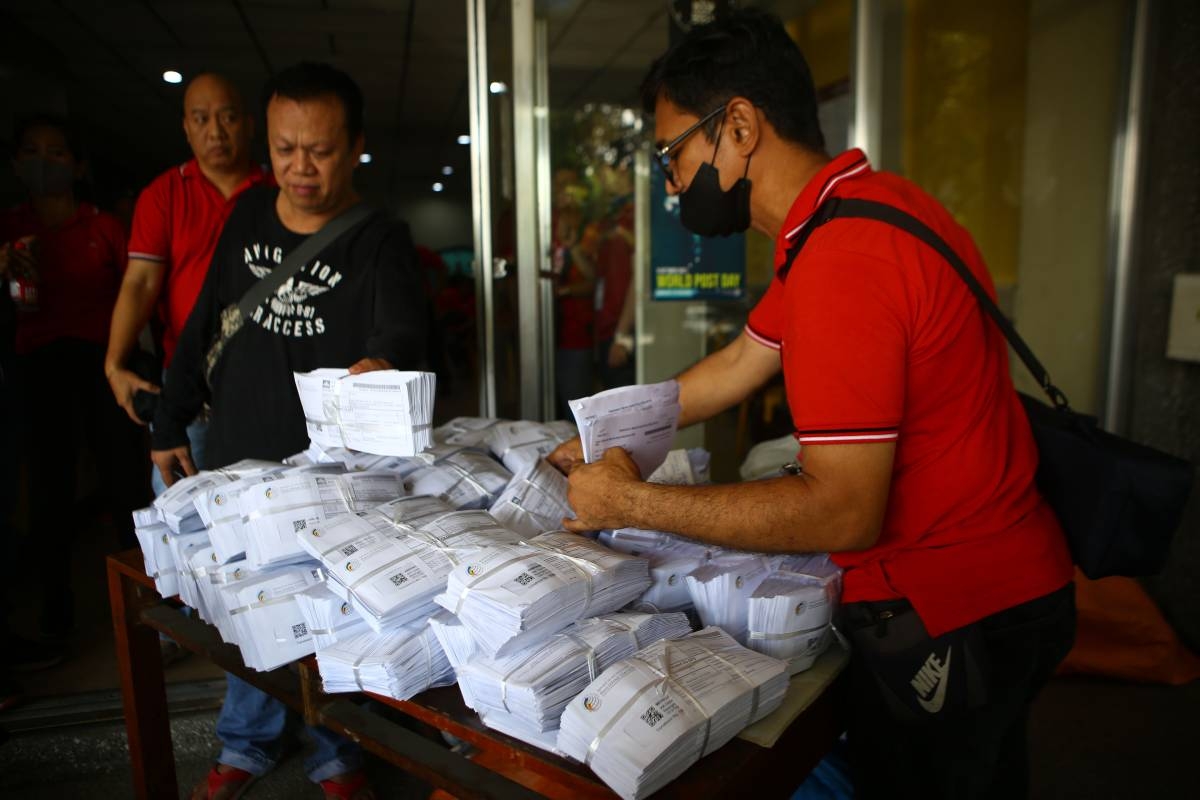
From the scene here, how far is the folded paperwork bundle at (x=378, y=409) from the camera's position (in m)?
1.39

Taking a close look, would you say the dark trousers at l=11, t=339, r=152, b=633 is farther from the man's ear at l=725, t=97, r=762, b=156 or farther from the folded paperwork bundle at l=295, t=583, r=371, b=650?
the man's ear at l=725, t=97, r=762, b=156

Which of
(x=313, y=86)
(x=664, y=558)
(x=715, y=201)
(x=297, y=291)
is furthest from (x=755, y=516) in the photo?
(x=313, y=86)

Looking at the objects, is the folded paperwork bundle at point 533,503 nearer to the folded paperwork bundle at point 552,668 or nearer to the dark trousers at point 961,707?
the folded paperwork bundle at point 552,668

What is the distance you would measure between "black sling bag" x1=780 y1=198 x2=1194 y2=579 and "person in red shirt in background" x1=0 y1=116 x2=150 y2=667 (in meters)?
3.17

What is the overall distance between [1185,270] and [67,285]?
468 cm

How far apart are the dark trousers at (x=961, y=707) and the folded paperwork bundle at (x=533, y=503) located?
59cm

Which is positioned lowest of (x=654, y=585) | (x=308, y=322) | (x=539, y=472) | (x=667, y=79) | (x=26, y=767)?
(x=26, y=767)

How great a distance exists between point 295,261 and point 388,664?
4.15 ft

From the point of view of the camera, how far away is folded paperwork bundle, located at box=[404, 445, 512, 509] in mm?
1639

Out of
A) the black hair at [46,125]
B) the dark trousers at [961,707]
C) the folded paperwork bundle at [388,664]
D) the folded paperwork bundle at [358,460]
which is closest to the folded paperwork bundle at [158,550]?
the folded paperwork bundle at [358,460]

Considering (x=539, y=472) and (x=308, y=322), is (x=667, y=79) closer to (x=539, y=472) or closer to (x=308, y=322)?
(x=539, y=472)

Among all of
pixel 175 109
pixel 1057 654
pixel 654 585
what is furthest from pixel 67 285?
pixel 175 109

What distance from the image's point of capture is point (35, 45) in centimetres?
591

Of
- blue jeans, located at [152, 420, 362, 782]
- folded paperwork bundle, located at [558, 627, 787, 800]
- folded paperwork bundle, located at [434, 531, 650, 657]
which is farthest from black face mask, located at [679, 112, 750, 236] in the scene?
blue jeans, located at [152, 420, 362, 782]
